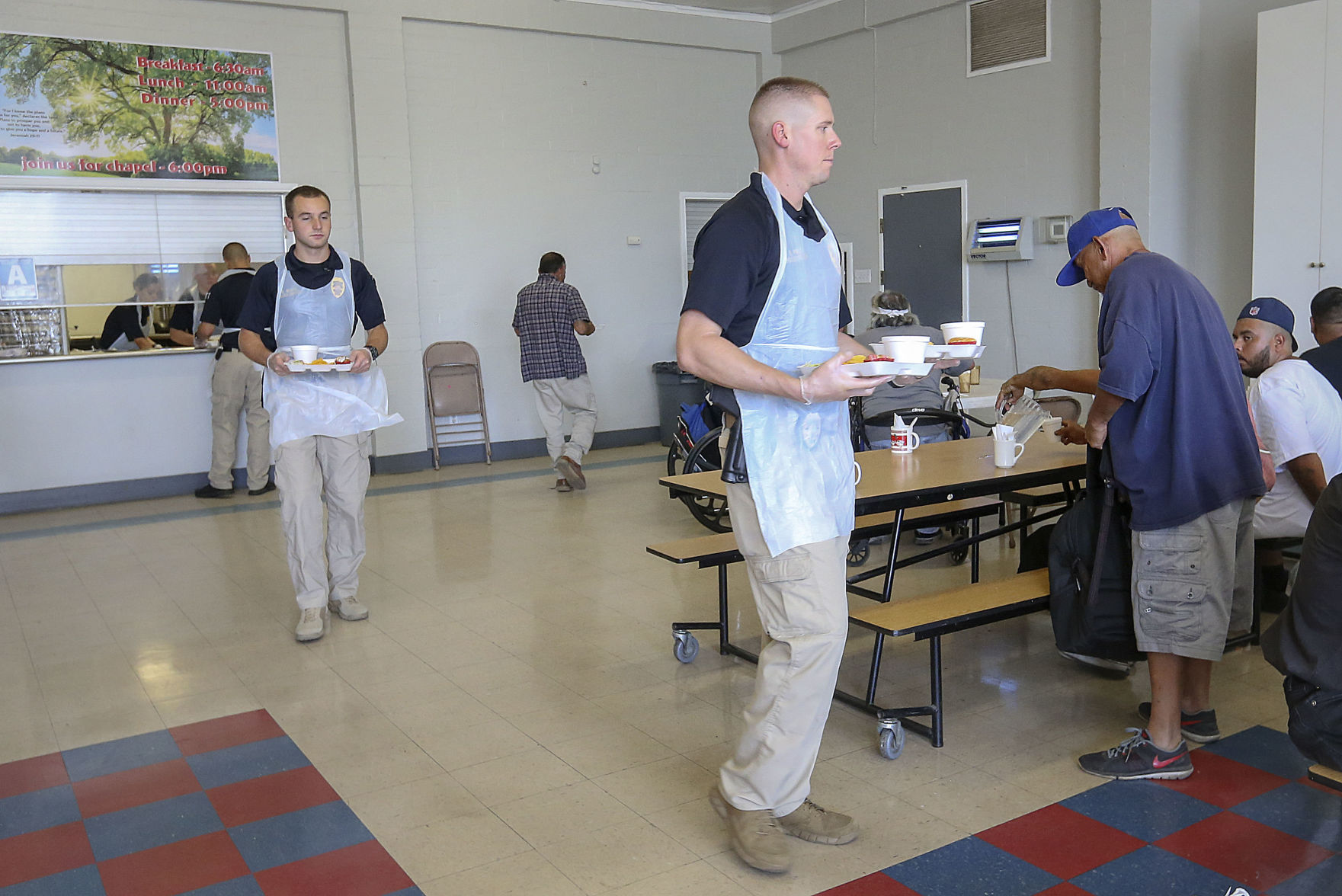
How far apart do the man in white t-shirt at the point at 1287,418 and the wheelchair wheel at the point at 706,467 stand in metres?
2.71

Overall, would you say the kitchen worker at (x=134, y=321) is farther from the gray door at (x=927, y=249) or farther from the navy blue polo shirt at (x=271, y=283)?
the gray door at (x=927, y=249)

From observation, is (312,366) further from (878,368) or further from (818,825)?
(878,368)

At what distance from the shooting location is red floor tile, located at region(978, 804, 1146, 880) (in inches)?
99.4

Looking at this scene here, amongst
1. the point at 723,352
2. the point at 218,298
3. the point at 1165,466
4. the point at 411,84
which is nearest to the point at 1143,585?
the point at 1165,466

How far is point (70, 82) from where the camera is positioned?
24.6 feet

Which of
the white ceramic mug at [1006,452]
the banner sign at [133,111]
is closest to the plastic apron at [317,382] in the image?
the white ceramic mug at [1006,452]

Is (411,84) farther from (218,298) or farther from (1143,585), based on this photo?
(1143,585)

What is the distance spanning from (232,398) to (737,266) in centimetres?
653

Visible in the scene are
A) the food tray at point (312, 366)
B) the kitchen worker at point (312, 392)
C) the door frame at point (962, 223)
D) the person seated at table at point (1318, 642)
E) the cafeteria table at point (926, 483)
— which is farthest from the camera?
the door frame at point (962, 223)

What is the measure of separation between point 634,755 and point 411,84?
697 cm

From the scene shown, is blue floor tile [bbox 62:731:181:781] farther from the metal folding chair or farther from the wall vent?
the wall vent

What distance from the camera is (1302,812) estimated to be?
2709 millimetres

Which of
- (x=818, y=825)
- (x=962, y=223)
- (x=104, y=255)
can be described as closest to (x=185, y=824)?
(x=818, y=825)

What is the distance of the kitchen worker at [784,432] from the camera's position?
233cm
